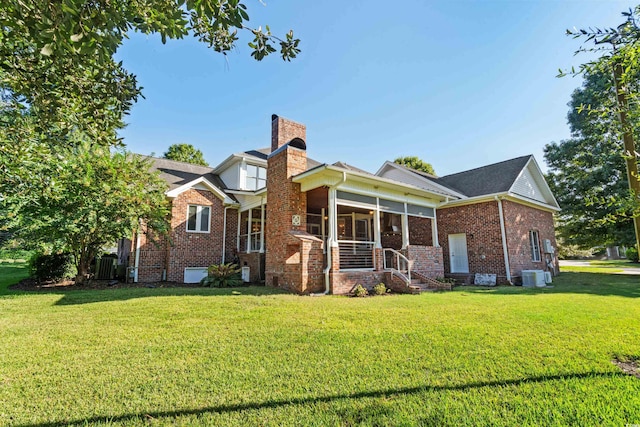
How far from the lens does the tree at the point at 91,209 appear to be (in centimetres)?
887

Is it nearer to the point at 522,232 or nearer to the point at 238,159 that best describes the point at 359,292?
the point at 522,232

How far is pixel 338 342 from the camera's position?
4246mm

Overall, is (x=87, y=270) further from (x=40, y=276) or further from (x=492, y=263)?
(x=492, y=263)

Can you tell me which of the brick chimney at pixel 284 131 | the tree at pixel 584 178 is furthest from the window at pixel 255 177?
the tree at pixel 584 178

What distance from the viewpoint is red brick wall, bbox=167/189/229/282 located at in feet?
42.0

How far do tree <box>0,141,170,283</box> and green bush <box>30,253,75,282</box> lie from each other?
1254 millimetres

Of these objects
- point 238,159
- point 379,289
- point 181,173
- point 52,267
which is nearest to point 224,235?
point 238,159

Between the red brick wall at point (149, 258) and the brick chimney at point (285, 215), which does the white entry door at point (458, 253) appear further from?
the red brick wall at point (149, 258)

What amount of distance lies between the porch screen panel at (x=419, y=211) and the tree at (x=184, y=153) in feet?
87.2

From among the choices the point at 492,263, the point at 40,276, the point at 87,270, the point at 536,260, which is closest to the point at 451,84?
the point at 492,263

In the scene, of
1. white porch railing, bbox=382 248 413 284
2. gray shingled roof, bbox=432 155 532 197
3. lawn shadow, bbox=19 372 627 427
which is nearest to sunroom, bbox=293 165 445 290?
white porch railing, bbox=382 248 413 284

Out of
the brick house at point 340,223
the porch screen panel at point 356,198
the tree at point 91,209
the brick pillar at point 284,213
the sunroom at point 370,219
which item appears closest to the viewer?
the tree at point 91,209

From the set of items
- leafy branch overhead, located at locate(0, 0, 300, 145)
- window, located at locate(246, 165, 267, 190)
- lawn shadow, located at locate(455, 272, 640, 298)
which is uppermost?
window, located at locate(246, 165, 267, 190)

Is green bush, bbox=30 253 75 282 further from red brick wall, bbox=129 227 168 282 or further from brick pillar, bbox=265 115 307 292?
brick pillar, bbox=265 115 307 292
